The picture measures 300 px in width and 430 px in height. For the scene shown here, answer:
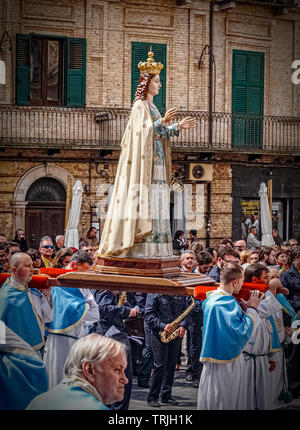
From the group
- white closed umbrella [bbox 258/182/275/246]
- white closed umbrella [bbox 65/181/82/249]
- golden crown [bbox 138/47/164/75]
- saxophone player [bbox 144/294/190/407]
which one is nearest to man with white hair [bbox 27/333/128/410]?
golden crown [bbox 138/47/164/75]

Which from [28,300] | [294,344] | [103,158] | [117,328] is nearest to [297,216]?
[103,158]

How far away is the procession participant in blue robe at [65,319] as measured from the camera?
23.3 feet

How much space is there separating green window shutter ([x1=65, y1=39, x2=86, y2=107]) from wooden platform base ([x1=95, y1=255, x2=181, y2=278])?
41.9 feet

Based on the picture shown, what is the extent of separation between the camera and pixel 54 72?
19.1 meters

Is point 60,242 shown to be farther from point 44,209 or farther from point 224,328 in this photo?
point 224,328

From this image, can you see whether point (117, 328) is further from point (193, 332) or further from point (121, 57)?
point (121, 57)

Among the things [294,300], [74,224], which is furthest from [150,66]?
[74,224]

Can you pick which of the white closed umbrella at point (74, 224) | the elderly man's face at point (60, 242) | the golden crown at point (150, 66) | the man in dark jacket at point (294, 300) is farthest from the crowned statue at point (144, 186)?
the elderly man's face at point (60, 242)

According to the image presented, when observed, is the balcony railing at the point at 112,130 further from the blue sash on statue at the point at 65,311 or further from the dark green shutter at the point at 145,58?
the blue sash on statue at the point at 65,311

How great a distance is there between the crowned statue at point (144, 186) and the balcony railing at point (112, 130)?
1172 centimetres

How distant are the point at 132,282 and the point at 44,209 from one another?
42.7ft

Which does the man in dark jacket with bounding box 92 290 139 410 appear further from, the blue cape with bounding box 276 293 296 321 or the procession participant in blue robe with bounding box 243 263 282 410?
the blue cape with bounding box 276 293 296 321

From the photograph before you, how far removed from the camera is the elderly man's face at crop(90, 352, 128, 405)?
3.74 m
